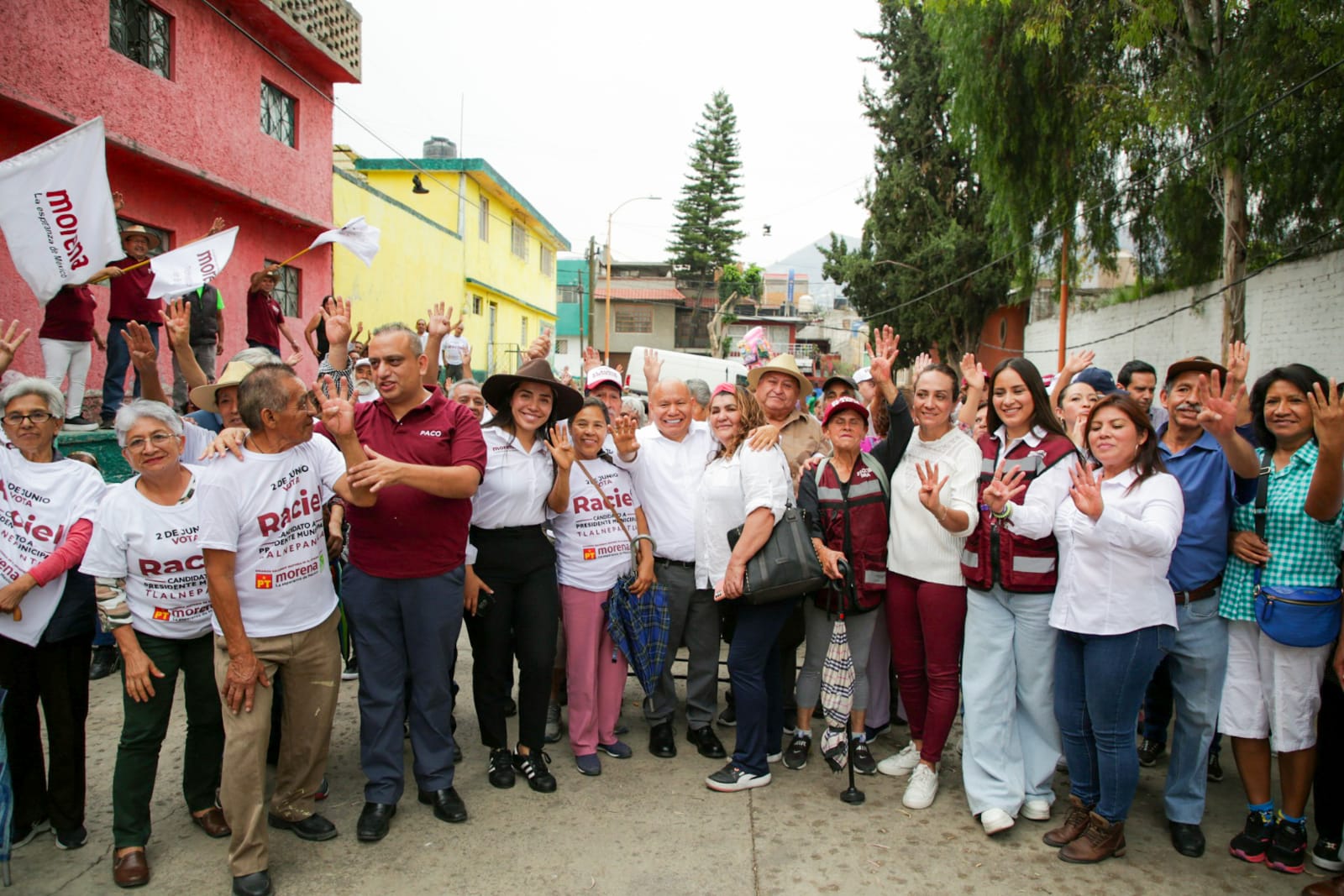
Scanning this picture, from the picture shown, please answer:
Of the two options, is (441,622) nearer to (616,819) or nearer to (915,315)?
(616,819)

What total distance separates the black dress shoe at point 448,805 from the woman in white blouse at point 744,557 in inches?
46.5

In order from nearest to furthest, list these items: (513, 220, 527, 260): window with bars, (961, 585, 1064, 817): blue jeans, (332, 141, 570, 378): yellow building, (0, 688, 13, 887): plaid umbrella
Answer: (0, 688, 13, 887): plaid umbrella → (961, 585, 1064, 817): blue jeans → (332, 141, 570, 378): yellow building → (513, 220, 527, 260): window with bars

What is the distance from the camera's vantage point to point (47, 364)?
6809 millimetres

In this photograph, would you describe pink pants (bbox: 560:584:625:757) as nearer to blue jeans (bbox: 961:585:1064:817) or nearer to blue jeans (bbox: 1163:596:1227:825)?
blue jeans (bbox: 961:585:1064:817)

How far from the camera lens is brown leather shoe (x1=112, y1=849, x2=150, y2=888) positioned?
3188 mm

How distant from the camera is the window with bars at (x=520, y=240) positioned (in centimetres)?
2605

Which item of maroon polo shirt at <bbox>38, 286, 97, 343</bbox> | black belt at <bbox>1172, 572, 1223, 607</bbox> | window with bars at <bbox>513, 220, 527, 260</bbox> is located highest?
window with bars at <bbox>513, 220, 527, 260</bbox>

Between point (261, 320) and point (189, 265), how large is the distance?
2.24 metres

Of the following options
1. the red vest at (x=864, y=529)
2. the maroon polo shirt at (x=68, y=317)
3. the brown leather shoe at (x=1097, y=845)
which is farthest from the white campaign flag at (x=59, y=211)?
the brown leather shoe at (x=1097, y=845)

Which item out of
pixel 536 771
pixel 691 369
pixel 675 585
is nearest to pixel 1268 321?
pixel 675 585

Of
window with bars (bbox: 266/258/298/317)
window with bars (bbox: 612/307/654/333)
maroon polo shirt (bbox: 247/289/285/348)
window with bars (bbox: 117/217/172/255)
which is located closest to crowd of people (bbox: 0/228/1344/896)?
maroon polo shirt (bbox: 247/289/285/348)

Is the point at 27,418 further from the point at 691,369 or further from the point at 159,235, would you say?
the point at 691,369

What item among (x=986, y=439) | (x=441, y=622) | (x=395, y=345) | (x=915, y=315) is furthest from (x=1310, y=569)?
(x=915, y=315)

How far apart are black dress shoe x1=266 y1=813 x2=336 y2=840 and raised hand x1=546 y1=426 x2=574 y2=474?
6.05 feet
